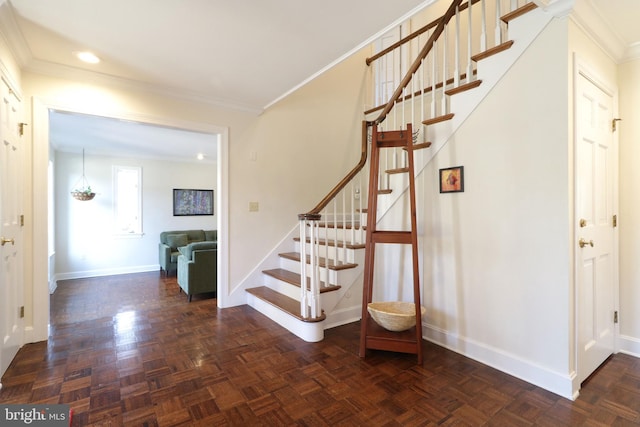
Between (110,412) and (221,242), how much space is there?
1.95 meters

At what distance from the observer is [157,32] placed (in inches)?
80.0

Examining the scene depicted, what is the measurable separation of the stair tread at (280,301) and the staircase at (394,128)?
1 cm

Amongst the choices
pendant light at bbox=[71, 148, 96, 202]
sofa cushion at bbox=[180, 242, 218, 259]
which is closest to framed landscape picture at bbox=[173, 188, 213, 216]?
pendant light at bbox=[71, 148, 96, 202]

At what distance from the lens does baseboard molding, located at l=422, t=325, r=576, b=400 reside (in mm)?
1812

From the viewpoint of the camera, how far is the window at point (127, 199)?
5793mm

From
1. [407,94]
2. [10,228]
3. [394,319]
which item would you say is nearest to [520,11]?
[407,94]

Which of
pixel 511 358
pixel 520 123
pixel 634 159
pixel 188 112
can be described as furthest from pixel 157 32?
pixel 634 159

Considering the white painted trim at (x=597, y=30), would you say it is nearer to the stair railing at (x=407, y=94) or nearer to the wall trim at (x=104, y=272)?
the stair railing at (x=407, y=94)

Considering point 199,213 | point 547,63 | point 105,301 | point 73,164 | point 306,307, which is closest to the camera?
point 547,63

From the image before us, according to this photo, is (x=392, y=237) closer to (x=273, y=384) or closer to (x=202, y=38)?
(x=273, y=384)

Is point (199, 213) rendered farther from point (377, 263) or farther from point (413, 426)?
point (413, 426)

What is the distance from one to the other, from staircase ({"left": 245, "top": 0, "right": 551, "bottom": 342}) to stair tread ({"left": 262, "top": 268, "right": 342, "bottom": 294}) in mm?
11

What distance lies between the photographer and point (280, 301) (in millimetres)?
3121

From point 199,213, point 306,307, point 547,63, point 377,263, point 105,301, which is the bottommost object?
point 105,301
